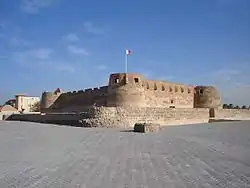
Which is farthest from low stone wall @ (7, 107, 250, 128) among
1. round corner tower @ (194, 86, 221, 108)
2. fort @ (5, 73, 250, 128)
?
round corner tower @ (194, 86, 221, 108)

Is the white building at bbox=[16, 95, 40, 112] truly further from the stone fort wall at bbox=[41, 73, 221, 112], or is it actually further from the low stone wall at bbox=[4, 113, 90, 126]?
the low stone wall at bbox=[4, 113, 90, 126]

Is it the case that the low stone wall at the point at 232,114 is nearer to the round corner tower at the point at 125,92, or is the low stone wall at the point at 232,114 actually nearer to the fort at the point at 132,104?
the fort at the point at 132,104

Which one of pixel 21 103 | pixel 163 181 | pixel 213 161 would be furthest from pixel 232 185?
pixel 21 103

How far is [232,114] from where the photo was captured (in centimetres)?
3303

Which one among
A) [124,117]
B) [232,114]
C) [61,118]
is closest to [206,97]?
[232,114]

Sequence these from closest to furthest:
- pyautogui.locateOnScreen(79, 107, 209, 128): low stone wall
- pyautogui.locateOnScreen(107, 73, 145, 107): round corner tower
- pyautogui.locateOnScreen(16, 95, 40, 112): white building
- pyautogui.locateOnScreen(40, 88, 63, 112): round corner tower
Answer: pyautogui.locateOnScreen(79, 107, 209, 128): low stone wall < pyautogui.locateOnScreen(107, 73, 145, 107): round corner tower < pyautogui.locateOnScreen(40, 88, 63, 112): round corner tower < pyautogui.locateOnScreen(16, 95, 40, 112): white building

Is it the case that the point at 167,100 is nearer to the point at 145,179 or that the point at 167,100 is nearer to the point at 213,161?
the point at 213,161

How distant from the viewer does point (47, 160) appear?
6.69m

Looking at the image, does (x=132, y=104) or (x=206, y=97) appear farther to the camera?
(x=206, y=97)

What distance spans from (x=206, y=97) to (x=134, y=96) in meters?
13.8

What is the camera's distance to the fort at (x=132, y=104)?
20.2 m

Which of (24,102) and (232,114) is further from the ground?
(24,102)

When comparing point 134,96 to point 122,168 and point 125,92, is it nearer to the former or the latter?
point 125,92

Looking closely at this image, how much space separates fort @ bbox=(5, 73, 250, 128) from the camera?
795 inches
